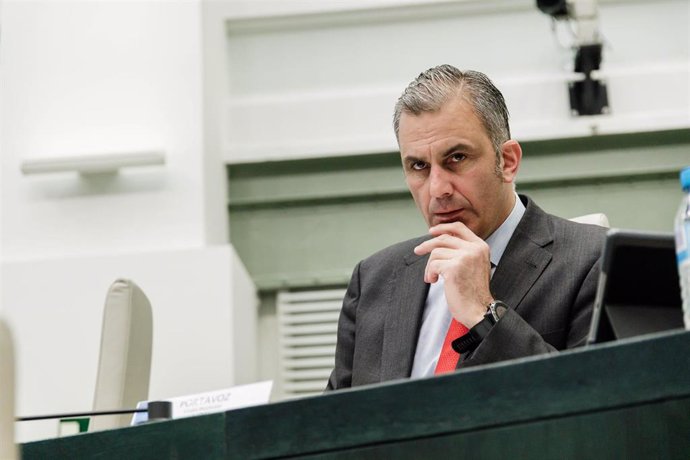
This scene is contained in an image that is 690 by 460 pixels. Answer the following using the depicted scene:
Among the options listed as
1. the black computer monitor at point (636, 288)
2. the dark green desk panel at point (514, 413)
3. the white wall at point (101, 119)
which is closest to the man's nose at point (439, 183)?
the black computer monitor at point (636, 288)

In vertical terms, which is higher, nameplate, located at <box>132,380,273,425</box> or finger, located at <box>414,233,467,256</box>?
finger, located at <box>414,233,467,256</box>

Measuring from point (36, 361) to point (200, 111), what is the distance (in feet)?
4.12

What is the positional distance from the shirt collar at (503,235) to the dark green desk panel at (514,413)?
3.75 feet

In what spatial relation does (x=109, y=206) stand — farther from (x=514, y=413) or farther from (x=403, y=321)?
(x=514, y=413)

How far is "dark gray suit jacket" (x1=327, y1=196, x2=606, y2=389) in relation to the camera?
2.14 m

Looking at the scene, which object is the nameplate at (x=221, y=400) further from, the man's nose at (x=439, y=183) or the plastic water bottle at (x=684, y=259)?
the plastic water bottle at (x=684, y=259)

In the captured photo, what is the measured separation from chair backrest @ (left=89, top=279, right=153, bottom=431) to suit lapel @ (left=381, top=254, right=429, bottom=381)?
2.83 ft

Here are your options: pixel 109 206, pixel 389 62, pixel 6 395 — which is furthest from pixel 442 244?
pixel 389 62

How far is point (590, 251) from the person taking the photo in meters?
2.24

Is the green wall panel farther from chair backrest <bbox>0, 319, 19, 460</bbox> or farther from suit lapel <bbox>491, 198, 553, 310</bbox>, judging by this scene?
chair backrest <bbox>0, 319, 19, 460</bbox>

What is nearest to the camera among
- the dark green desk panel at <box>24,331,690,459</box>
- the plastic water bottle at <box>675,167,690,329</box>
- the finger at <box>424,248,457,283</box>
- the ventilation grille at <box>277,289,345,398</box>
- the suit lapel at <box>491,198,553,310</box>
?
the dark green desk panel at <box>24,331,690,459</box>

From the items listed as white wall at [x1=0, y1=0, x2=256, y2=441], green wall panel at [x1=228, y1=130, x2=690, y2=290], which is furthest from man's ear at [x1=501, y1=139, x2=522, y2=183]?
green wall panel at [x1=228, y1=130, x2=690, y2=290]

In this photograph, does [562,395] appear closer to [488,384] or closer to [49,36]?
[488,384]

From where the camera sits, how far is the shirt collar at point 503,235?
7.73 ft
